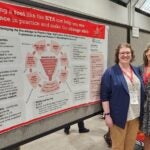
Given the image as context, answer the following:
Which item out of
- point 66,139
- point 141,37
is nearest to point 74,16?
point 141,37

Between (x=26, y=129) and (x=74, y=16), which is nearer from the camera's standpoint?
(x=26, y=129)

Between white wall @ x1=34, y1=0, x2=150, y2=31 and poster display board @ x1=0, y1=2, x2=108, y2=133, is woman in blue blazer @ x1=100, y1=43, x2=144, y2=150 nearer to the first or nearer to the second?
poster display board @ x1=0, y1=2, x2=108, y2=133

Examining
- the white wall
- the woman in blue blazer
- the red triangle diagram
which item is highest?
the white wall

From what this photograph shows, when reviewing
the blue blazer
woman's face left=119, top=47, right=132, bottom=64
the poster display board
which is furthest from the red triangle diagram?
woman's face left=119, top=47, right=132, bottom=64

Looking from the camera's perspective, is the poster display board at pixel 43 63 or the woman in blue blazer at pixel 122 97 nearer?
the poster display board at pixel 43 63

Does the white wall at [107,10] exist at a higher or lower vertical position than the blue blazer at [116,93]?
higher

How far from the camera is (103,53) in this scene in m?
2.13

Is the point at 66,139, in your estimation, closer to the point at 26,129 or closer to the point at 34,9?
the point at 26,129

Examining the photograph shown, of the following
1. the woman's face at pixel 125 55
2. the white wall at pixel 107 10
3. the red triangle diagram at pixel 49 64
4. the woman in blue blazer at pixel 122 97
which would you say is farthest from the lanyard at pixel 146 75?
the red triangle diagram at pixel 49 64

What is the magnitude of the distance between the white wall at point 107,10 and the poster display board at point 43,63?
0.94 meters

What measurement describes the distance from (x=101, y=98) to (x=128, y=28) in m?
0.69

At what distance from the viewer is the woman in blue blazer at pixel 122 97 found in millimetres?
2096

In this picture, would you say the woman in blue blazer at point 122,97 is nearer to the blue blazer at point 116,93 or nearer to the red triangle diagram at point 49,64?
the blue blazer at point 116,93

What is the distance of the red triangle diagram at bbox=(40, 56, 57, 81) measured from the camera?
157cm
